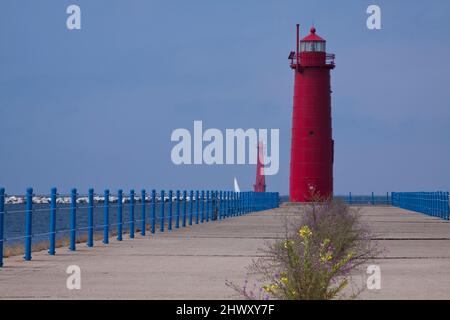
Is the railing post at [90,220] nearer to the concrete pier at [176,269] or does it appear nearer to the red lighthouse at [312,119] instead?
the concrete pier at [176,269]

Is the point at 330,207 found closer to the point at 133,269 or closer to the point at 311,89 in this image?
the point at 133,269

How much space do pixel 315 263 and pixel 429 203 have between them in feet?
119

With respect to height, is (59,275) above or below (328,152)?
below

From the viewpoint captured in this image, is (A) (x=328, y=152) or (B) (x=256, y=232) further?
(A) (x=328, y=152)

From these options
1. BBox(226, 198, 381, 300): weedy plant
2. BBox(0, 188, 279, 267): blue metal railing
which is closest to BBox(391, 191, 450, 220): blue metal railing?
BBox(0, 188, 279, 267): blue metal railing

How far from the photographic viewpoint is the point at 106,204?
78.0 feet

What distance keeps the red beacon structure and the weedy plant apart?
6951cm

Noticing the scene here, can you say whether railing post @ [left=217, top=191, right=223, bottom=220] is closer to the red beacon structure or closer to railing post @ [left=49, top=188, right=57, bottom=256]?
railing post @ [left=49, top=188, right=57, bottom=256]

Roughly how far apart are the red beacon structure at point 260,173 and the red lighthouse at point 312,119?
3804 cm

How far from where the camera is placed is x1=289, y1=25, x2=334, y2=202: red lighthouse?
51938 mm

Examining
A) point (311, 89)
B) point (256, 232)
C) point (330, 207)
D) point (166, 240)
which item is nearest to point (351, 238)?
point (330, 207)

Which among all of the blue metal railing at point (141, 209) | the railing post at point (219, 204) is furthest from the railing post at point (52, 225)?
the railing post at point (219, 204)

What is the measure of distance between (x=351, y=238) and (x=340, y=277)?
4151mm
